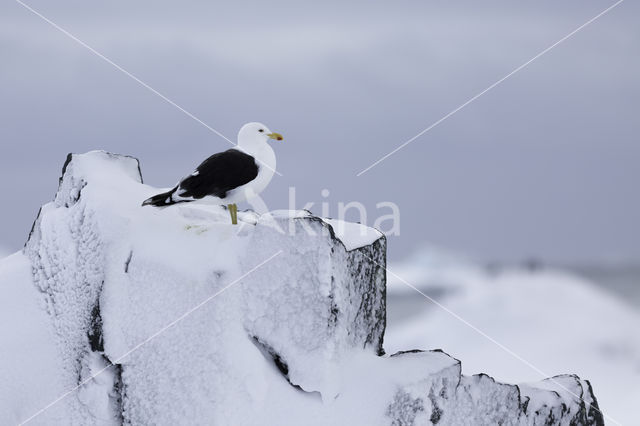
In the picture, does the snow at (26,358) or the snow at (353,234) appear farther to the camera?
the snow at (26,358)

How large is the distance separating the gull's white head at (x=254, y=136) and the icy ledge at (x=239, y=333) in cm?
85

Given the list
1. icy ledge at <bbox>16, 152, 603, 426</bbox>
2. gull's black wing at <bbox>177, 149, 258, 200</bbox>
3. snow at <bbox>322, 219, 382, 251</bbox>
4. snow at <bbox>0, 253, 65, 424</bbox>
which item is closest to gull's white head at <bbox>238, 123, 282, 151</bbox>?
gull's black wing at <bbox>177, 149, 258, 200</bbox>

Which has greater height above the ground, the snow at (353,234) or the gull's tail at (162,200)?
the gull's tail at (162,200)

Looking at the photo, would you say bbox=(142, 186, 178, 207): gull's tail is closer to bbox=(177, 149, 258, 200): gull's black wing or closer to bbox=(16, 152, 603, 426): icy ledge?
bbox=(177, 149, 258, 200): gull's black wing

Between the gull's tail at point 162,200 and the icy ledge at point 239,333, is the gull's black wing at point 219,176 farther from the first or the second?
the icy ledge at point 239,333

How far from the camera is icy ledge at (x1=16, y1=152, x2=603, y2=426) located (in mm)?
6785

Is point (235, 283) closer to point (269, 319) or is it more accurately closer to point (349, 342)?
point (269, 319)

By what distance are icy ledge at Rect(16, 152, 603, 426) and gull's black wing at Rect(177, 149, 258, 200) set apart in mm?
334

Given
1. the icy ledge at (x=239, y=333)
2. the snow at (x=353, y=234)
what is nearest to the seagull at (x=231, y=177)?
the icy ledge at (x=239, y=333)

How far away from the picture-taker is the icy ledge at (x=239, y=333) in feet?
22.3

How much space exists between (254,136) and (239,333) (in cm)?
223

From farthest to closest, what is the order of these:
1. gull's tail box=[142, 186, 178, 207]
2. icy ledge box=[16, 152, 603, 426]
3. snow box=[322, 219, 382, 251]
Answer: gull's tail box=[142, 186, 178, 207], snow box=[322, 219, 382, 251], icy ledge box=[16, 152, 603, 426]

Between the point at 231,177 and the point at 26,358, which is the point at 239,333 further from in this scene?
the point at 26,358

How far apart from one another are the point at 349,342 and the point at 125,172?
10.8 ft
